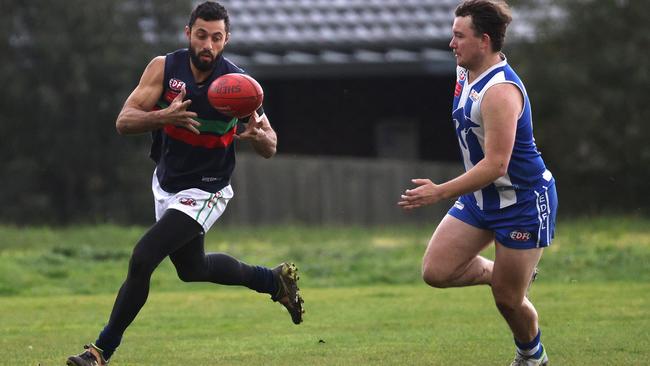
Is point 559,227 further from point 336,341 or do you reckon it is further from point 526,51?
point 336,341

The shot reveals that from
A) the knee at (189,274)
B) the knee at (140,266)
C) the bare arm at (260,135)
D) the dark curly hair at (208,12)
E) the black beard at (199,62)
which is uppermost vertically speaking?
the dark curly hair at (208,12)

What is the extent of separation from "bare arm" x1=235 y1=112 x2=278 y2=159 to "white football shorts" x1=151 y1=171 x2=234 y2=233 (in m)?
0.39

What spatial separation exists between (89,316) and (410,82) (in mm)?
21058

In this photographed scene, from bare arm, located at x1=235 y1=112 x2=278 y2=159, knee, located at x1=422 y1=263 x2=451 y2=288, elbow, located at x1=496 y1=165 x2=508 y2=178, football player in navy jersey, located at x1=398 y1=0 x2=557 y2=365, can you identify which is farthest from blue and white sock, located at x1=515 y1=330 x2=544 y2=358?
bare arm, located at x1=235 y1=112 x2=278 y2=159

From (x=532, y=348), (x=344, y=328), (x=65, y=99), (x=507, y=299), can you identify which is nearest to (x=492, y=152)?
(x=507, y=299)

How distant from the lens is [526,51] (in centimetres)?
2683

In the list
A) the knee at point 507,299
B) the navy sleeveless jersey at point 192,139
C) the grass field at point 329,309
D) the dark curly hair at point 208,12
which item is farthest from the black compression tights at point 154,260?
the knee at point 507,299

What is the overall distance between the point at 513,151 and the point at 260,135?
165 cm

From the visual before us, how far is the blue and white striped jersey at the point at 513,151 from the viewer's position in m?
7.29

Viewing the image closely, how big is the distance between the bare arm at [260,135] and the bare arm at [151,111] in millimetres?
499

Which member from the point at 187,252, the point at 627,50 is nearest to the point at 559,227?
the point at 627,50

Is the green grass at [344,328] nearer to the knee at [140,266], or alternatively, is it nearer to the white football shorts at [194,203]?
the knee at [140,266]

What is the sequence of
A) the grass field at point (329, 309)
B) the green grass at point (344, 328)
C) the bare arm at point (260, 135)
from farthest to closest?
1. the grass field at point (329, 309)
2. the green grass at point (344, 328)
3. the bare arm at point (260, 135)

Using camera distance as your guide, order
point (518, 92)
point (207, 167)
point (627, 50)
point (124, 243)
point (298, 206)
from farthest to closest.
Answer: point (298, 206), point (627, 50), point (124, 243), point (207, 167), point (518, 92)
